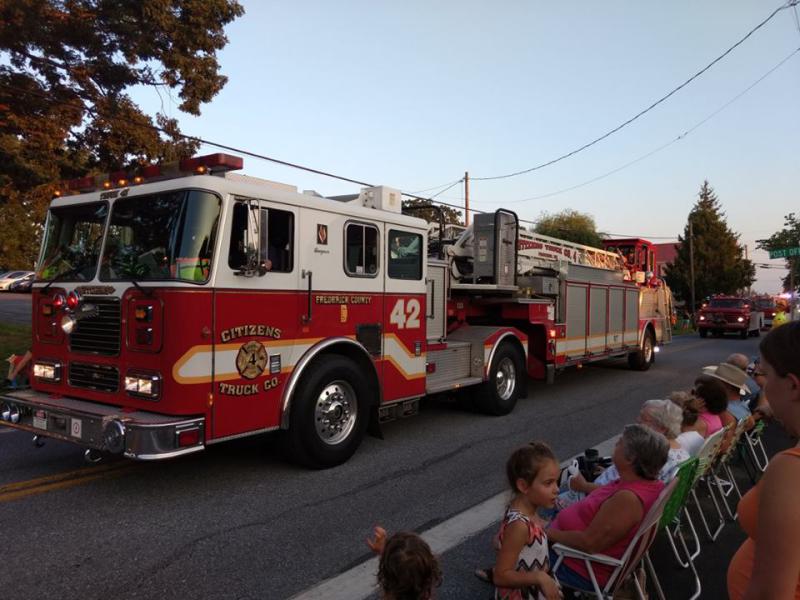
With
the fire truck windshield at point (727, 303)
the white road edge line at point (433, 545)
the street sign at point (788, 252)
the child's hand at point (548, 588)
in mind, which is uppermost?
the street sign at point (788, 252)

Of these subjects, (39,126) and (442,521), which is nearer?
(442,521)

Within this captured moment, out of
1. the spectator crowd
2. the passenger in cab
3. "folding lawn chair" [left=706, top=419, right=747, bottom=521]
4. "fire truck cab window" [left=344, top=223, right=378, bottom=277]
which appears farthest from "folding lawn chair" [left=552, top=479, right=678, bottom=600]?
"fire truck cab window" [left=344, top=223, right=378, bottom=277]

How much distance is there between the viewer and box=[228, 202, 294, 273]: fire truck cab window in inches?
191

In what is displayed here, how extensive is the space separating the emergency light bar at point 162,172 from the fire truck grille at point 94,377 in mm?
1611

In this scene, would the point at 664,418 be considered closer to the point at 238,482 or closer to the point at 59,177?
the point at 238,482

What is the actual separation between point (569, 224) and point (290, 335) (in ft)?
160

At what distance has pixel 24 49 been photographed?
505 inches

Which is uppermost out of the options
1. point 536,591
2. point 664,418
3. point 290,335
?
point 290,335

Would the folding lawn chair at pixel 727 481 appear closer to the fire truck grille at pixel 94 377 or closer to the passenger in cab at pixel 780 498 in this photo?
the passenger in cab at pixel 780 498

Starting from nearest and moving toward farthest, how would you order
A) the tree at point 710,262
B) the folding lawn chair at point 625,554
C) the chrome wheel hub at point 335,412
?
1. the folding lawn chair at point 625,554
2. the chrome wheel hub at point 335,412
3. the tree at point 710,262

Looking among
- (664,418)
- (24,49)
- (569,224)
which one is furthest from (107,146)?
(569,224)

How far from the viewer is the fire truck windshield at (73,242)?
17.3 feet

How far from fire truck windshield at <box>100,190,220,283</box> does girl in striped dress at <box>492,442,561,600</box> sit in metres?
2.93

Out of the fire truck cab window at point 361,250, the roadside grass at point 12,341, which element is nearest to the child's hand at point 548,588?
the fire truck cab window at point 361,250
